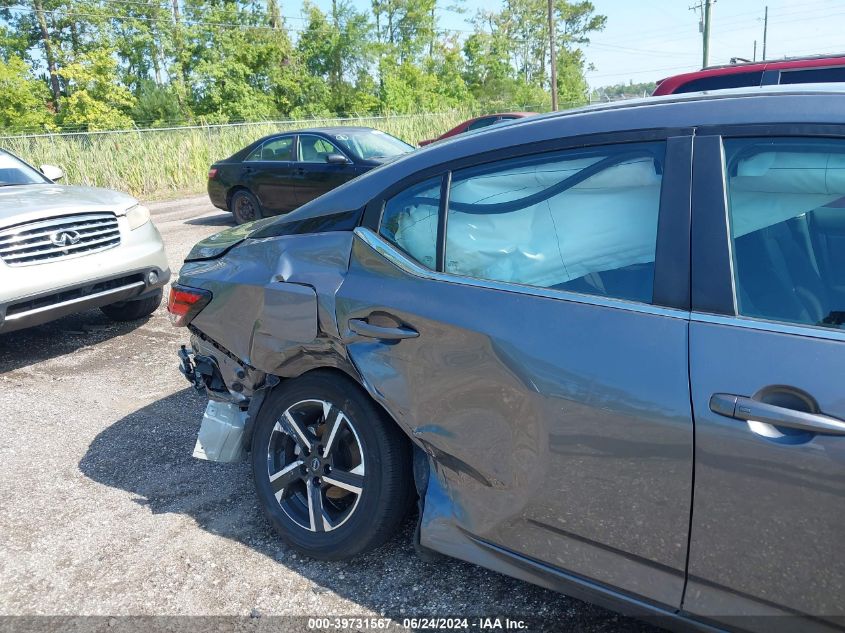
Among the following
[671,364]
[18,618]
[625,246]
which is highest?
[625,246]

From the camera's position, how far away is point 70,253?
16.8ft

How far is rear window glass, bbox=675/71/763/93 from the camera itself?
6414 mm

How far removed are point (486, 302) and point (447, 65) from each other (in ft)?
161

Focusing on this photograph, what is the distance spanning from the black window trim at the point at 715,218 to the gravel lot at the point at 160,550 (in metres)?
1.23

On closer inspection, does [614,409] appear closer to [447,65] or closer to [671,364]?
[671,364]

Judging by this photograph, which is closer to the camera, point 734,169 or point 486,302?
point 734,169

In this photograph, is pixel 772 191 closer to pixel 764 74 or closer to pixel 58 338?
pixel 764 74

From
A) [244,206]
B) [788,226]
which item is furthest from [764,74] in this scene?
[244,206]

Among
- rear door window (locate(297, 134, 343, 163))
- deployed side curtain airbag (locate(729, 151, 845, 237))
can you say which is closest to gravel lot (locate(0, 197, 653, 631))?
deployed side curtain airbag (locate(729, 151, 845, 237))

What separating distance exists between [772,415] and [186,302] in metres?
2.45

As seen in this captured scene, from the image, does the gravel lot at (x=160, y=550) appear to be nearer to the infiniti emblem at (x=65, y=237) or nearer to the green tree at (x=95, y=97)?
the infiniti emblem at (x=65, y=237)

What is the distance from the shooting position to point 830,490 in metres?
1.54

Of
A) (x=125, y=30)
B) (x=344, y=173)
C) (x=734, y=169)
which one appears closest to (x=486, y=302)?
(x=734, y=169)

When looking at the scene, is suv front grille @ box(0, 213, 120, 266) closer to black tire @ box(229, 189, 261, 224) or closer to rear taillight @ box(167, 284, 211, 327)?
rear taillight @ box(167, 284, 211, 327)
